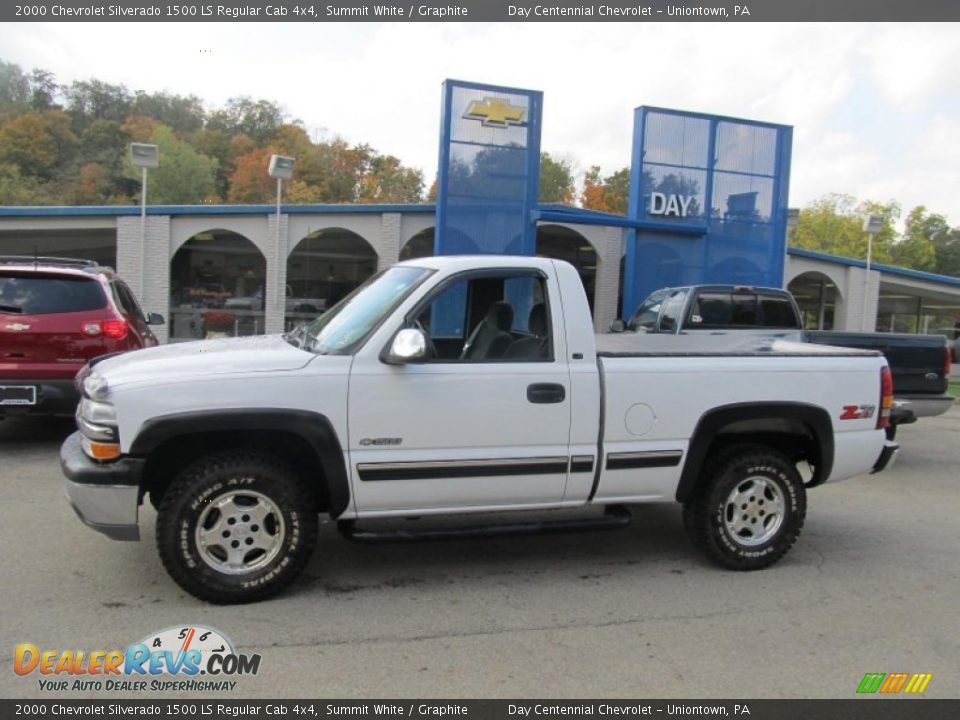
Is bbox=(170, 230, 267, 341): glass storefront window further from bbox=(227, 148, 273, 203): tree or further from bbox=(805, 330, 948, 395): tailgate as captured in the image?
bbox=(227, 148, 273, 203): tree

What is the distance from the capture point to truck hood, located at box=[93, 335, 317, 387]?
3.94 m

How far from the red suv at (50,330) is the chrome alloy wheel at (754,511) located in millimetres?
5838

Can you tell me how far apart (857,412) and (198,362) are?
397 cm

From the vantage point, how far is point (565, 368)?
4375mm

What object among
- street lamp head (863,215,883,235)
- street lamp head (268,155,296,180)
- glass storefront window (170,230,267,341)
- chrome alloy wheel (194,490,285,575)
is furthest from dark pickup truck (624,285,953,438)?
glass storefront window (170,230,267,341)

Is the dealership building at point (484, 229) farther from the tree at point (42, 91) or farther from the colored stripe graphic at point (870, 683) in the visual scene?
the tree at point (42, 91)

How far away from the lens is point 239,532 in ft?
13.3

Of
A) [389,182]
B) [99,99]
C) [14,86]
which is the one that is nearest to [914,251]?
[389,182]

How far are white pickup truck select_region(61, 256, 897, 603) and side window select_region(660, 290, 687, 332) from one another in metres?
6.33

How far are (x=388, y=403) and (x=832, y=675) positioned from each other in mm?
2450

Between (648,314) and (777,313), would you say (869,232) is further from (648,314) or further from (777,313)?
(648,314)

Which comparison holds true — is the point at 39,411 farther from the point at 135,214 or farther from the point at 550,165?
the point at 550,165

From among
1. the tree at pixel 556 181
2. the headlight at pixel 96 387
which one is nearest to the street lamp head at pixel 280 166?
the headlight at pixel 96 387

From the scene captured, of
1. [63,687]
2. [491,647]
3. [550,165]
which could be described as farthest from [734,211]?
[550,165]
